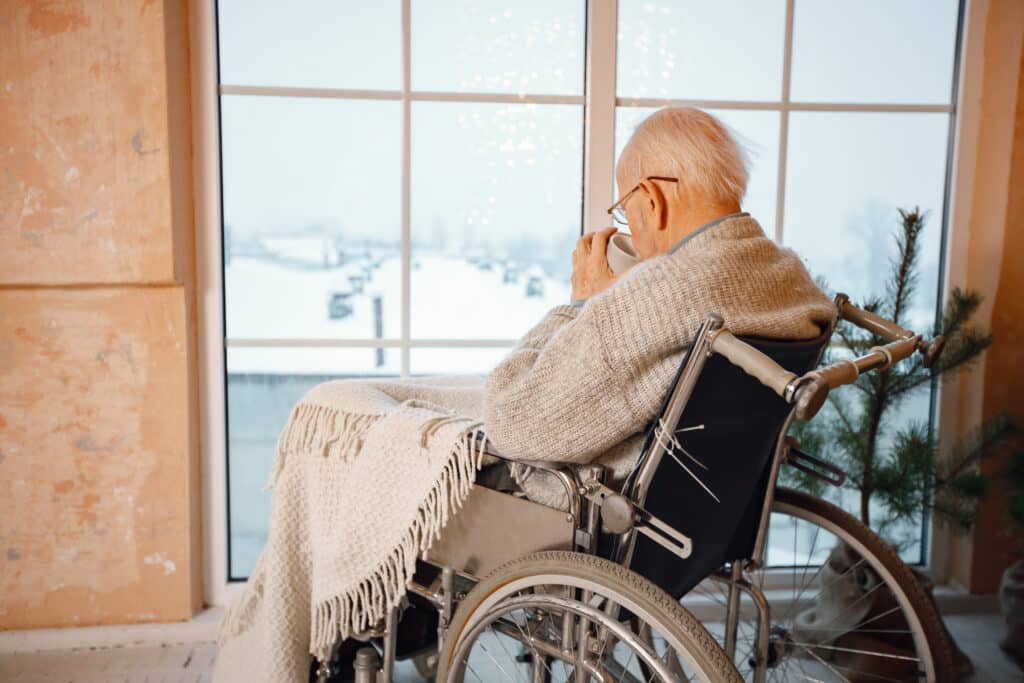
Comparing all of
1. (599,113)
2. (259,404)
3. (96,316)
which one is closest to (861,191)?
(599,113)

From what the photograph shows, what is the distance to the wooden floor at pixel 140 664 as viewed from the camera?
6.30 feet

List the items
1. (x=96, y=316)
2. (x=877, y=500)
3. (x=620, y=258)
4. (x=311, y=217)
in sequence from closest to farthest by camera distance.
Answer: (x=620, y=258)
(x=96, y=316)
(x=311, y=217)
(x=877, y=500)

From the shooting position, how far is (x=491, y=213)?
2221mm

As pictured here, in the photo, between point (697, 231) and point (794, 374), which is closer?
point (794, 374)

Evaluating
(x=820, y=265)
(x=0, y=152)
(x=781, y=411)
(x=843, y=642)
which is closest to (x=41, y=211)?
(x=0, y=152)

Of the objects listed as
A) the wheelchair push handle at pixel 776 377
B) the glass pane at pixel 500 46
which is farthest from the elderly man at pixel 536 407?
the glass pane at pixel 500 46

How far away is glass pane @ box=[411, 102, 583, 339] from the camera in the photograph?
2186 mm

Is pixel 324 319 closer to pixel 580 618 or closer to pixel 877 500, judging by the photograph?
pixel 580 618

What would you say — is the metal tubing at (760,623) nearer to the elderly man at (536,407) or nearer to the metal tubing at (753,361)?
the elderly man at (536,407)

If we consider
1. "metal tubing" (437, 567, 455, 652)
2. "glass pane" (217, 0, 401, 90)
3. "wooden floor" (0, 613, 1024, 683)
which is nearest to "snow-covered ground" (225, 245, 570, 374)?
"glass pane" (217, 0, 401, 90)

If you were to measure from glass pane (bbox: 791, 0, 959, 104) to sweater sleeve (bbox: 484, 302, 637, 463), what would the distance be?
1.43 m

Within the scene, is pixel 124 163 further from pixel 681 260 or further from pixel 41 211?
pixel 681 260

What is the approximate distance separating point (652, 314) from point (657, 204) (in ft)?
0.94

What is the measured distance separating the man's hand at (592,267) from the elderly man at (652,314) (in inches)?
2.5
